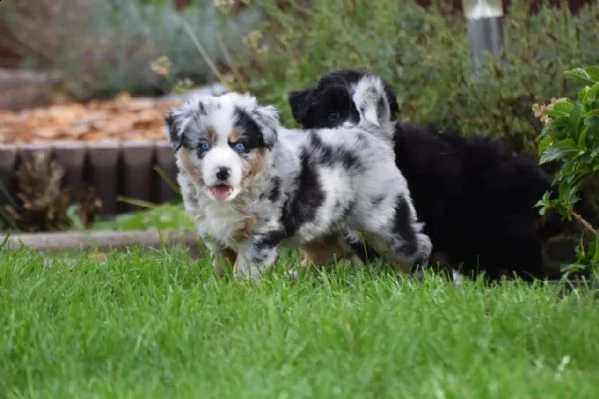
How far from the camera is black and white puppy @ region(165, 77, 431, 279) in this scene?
5797 mm

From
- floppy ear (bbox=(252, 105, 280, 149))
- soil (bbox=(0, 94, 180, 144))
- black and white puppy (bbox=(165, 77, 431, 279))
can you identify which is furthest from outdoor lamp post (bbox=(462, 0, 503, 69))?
soil (bbox=(0, 94, 180, 144))

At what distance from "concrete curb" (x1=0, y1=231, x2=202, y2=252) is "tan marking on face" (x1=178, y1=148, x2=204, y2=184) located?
1732 mm

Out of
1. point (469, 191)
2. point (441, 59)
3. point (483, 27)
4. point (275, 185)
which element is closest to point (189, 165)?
point (275, 185)

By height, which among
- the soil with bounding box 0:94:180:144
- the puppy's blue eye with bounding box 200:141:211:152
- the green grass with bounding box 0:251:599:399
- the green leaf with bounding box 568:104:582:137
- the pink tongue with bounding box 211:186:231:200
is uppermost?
the green leaf with bounding box 568:104:582:137

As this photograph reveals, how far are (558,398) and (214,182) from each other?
2.21 meters

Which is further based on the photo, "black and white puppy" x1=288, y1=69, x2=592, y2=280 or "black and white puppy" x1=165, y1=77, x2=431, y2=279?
"black and white puppy" x1=288, y1=69, x2=592, y2=280

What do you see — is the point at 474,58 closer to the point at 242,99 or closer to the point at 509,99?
the point at 509,99

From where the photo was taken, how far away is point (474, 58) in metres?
7.63

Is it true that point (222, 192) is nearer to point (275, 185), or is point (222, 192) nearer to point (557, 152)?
point (275, 185)

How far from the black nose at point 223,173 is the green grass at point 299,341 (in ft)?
1.46

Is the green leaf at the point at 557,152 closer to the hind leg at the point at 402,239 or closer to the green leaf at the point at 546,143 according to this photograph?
the green leaf at the point at 546,143

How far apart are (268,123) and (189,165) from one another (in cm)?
39

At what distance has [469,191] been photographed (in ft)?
21.9

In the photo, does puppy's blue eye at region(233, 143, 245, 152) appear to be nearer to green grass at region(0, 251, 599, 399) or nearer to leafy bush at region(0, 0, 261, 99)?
green grass at region(0, 251, 599, 399)
